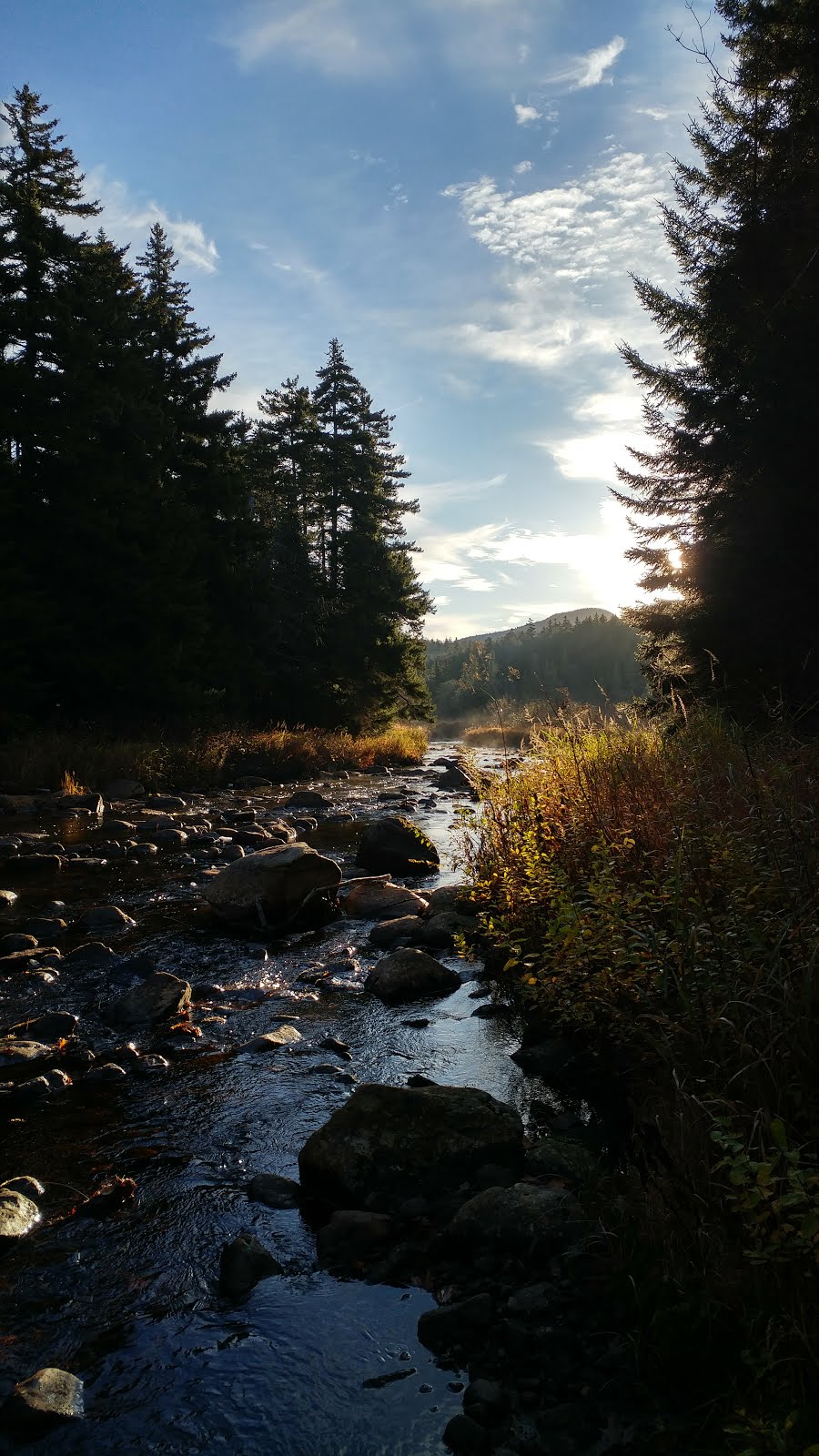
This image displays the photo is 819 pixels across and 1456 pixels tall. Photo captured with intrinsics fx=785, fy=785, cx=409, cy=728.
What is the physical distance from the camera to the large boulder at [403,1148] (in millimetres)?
3334

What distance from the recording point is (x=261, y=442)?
129ft

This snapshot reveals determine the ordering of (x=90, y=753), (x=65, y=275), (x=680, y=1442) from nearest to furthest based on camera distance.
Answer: (x=680, y=1442)
(x=90, y=753)
(x=65, y=275)

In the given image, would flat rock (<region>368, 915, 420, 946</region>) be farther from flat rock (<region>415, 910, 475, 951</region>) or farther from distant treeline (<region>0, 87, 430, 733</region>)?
distant treeline (<region>0, 87, 430, 733</region>)

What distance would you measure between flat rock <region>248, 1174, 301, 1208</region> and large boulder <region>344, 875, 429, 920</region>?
4.71 meters

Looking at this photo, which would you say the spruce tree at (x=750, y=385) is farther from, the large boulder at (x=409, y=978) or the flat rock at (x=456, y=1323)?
the flat rock at (x=456, y=1323)

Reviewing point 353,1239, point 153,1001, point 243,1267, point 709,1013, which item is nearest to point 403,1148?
point 353,1239

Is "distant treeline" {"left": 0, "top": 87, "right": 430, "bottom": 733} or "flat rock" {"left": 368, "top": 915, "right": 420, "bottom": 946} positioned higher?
"distant treeline" {"left": 0, "top": 87, "right": 430, "bottom": 733}

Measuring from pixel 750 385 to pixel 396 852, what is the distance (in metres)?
9.04

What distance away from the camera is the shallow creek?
2277 mm

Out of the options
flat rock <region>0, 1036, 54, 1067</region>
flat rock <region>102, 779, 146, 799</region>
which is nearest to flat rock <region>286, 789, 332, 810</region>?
flat rock <region>102, 779, 146, 799</region>

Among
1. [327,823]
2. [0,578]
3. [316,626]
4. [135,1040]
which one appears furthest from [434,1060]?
[316,626]

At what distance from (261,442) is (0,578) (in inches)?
995

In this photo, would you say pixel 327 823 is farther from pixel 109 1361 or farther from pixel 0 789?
pixel 109 1361

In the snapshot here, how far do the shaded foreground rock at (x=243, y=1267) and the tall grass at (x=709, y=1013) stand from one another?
132 centimetres
